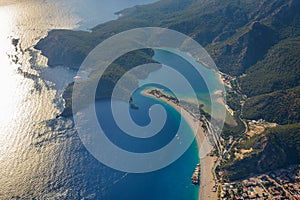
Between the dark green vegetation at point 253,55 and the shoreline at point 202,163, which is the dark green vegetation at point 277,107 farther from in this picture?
the shoreline at point 202,163

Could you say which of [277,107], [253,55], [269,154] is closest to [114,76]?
[253,55]

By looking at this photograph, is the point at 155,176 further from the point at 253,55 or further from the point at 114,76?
the point at 253,55

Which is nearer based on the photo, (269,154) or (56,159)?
(56,159)

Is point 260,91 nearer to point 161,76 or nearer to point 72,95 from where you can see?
point 161,76

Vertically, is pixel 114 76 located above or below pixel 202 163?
above

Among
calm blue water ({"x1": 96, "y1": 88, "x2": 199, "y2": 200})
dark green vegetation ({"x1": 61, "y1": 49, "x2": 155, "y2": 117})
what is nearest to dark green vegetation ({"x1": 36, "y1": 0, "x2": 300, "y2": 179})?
dark green vegetation ({"x1": 61, "y1": 49, "x2": 155, "y2": 117})

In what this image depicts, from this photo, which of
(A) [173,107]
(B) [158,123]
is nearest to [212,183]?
(B) [158,123]
